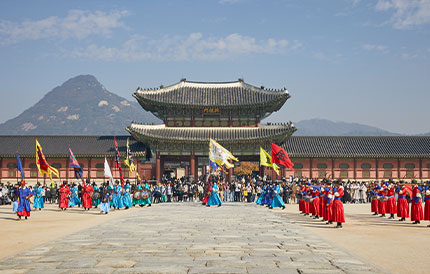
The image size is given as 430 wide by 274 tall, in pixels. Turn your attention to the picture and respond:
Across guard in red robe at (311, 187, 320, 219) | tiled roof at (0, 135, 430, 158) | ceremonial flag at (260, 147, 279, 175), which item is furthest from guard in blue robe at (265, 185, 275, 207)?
tiled roof at (0, 135, 430, 158)

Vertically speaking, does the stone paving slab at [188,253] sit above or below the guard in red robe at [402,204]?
below

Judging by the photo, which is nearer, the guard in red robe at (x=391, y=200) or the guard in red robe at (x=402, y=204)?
the guard in red robe at (x=402, y=204)

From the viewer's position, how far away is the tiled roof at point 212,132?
35.9 meters

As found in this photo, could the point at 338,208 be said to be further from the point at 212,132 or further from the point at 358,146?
the point at 358,146

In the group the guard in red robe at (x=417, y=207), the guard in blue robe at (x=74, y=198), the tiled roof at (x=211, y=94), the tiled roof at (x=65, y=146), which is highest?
the tiled roof at (x=211, y=94)

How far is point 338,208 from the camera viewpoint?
46.9 ft

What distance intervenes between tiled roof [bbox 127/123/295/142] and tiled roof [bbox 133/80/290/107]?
2.26m

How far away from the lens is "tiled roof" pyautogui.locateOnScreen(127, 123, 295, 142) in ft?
118

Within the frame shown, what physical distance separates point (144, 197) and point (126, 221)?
8627 millimetres

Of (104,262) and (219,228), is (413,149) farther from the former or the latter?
(104,262)

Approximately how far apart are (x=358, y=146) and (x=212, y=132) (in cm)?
1321

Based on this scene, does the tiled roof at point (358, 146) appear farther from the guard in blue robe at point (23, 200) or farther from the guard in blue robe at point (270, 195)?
the guard in blue robe at point (23, 200)

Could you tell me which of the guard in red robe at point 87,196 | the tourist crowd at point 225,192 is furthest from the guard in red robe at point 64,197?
the tourist crowd at point 225,192

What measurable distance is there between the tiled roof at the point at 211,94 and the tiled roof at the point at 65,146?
4730 millimetres
